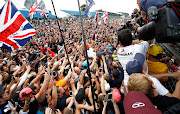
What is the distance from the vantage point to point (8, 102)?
2773 millimetres

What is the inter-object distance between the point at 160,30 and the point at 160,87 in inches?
30.3

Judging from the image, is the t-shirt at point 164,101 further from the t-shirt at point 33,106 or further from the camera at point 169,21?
the t-shirt at point 33,106

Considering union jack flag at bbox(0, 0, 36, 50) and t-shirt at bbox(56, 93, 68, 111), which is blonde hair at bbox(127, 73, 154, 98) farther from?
union jack flag at bbox(0, 0, 36, 50)

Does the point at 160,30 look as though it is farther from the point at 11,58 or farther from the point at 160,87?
the point at 11,58

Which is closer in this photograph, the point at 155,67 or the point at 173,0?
the point at 173,0

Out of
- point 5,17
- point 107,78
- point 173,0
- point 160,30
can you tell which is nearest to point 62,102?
point 107,78

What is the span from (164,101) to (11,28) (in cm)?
403

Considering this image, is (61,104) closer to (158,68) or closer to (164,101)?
(164,101)

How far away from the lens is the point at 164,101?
3.77ft

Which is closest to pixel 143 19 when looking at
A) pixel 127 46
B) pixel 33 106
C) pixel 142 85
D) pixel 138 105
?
pixel 127 46

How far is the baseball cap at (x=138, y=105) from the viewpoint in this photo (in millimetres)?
829

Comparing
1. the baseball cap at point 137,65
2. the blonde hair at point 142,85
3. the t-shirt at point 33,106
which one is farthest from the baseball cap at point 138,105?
the t-shirt at point 33,106

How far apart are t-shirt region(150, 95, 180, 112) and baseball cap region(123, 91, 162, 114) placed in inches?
14.7

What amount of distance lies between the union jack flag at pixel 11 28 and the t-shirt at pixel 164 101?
3785 mm
